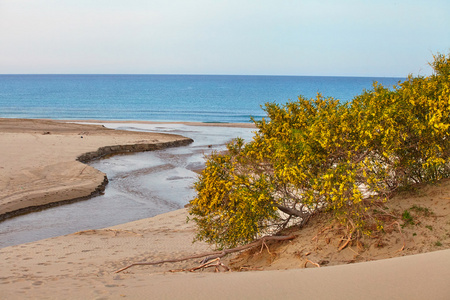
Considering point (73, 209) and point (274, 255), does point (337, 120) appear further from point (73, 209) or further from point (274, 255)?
point (73, 209)

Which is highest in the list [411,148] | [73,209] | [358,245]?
[411,148]

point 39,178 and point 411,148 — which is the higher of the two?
point 411,148

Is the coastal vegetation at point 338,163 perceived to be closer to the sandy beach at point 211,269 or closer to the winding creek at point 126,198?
the sandy beach at point 211,269

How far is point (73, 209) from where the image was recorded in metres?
18.5

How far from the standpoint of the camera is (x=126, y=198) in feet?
67.1

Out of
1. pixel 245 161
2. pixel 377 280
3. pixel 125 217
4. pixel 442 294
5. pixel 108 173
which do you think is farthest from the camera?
pixel 108 173

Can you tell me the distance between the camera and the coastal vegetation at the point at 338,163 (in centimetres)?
859

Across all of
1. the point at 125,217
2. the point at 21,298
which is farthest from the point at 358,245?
the point at 125,217

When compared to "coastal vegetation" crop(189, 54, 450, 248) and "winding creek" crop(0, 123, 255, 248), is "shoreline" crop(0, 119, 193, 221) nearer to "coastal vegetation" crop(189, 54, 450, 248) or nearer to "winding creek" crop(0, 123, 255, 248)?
"winding creek" crop(0, 123, 255, 248)

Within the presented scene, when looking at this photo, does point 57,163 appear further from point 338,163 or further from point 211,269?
point 338,163

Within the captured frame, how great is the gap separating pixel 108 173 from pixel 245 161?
16998mm

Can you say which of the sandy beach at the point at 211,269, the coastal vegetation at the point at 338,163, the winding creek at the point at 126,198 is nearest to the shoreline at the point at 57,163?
the sandy beach at the point at 211,269

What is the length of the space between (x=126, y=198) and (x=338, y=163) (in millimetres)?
13712

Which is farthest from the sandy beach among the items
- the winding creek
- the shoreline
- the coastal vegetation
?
the winding creek
